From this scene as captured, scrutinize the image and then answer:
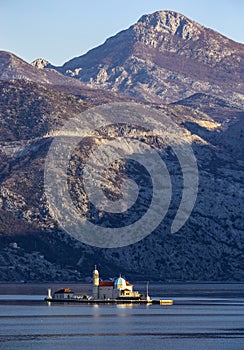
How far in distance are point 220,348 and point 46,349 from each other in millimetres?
27056

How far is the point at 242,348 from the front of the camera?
19662 centimetres

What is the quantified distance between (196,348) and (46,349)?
2343cm

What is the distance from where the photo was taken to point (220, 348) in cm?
19712

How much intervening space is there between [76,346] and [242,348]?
25.9 m

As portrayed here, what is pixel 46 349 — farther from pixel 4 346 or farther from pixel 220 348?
pixel 220 348

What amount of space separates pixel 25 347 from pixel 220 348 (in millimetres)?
30341

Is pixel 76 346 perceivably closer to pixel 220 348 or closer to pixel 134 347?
pixel 134 347

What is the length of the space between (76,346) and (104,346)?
447 centimetres

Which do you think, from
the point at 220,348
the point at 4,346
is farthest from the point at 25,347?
the point at 220,348

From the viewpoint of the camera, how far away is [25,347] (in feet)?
646

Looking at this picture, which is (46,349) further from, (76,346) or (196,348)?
(196,348)

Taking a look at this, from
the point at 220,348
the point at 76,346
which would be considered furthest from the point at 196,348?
the point at 76,346

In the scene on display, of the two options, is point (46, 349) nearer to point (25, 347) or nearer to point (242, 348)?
point (25, 347)

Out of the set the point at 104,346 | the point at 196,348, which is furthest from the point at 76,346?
the point at 196,348
